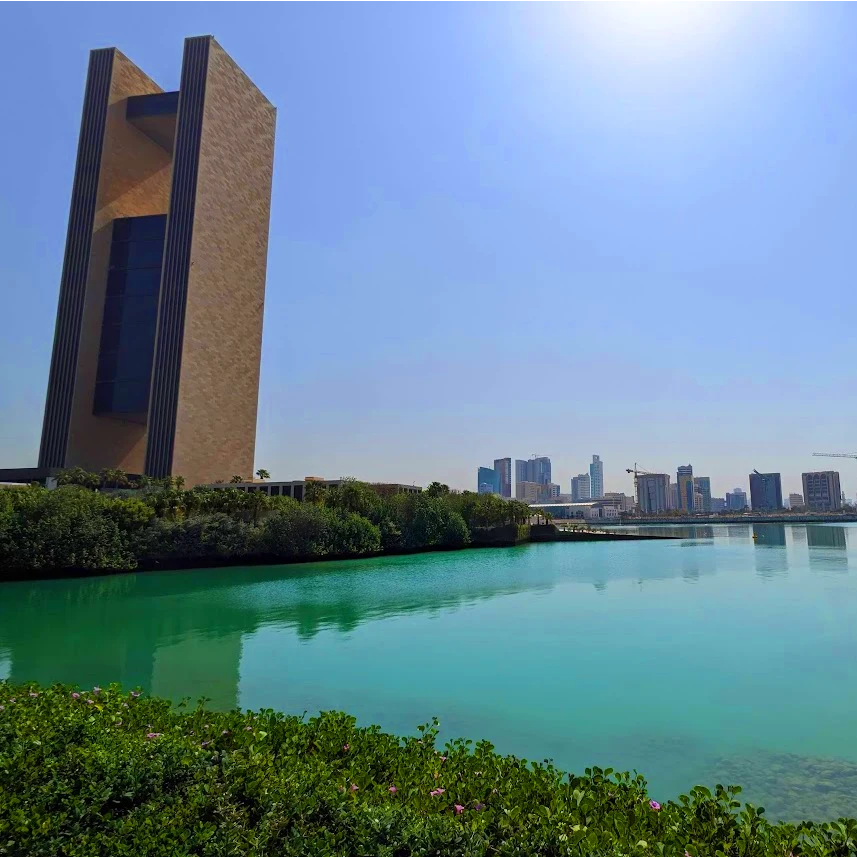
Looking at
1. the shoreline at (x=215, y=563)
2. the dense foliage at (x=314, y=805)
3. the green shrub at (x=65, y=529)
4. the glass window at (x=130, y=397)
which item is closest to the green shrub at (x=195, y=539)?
the shoreline at (x=215, y=563)

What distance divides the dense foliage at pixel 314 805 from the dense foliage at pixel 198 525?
33410 mm

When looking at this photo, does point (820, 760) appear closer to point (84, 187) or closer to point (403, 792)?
point (403, 792)

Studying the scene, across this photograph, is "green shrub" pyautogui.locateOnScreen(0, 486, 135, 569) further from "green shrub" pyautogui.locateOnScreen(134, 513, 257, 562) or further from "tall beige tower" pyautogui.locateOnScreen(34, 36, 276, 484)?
"tall beige tower" pyautogui.locateOnScreen(34, 36, 276, 484)

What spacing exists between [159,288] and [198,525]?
42117 mm

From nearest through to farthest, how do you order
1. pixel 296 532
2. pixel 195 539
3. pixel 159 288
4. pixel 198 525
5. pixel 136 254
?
1. pixel 195 539
2. pixel 198 525
3. pixel 296 532
4. pixel 159 288
5. pixel 136 254

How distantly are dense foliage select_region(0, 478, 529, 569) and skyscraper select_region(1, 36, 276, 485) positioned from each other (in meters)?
10.5

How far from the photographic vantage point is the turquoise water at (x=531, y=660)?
9.80 meters

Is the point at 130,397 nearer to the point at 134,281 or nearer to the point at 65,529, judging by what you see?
the point at 134,281

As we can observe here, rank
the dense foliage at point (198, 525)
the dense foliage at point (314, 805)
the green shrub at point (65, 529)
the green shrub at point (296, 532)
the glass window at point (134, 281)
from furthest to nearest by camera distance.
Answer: the glass window at point (134, 281)
the green shrub at point (296, 532)
the dense foliage at point (198, 525)
the green shrub at point (65, 529)
the dense foliage at point (314, 805)

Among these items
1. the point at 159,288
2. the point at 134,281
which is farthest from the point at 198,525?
the point at 134,281

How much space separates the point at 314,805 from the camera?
149 inches

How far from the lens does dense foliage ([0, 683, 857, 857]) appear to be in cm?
347

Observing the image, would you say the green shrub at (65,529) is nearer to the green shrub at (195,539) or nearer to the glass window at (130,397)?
the green shrub at (195,539)

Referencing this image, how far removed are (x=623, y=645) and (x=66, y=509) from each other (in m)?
31.7
